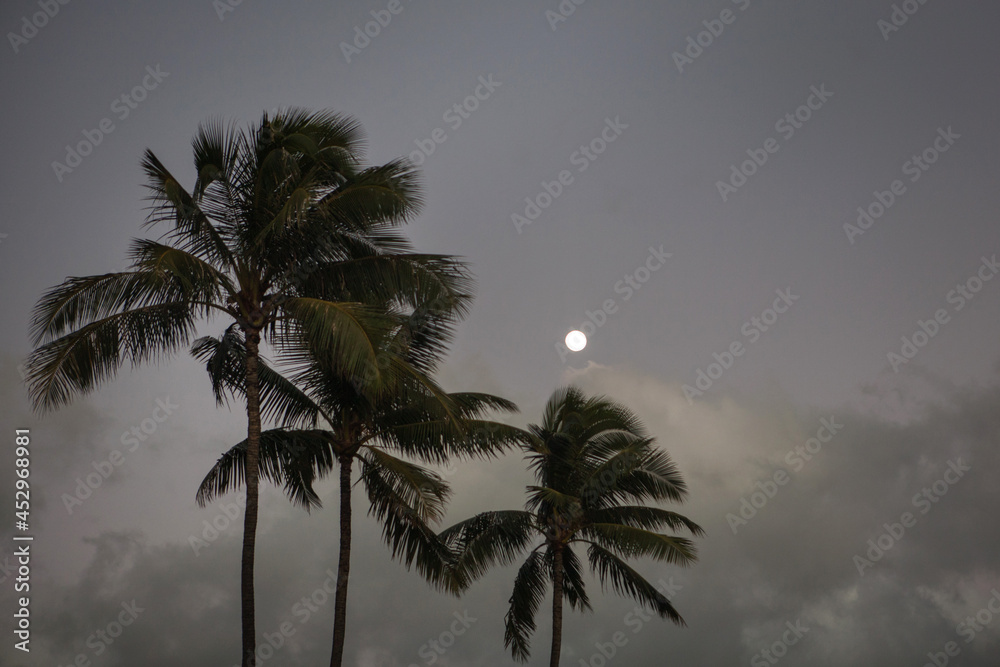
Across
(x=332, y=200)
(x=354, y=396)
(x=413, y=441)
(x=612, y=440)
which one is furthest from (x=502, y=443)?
A: (x=332, y=200)

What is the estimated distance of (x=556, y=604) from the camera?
24.9m

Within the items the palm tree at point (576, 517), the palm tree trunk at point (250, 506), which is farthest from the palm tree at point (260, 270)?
the palm tree at point (576, 517)

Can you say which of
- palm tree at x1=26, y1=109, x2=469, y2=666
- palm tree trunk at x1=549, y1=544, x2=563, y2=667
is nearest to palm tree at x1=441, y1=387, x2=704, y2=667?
palm tree trunk at x1=549, y1=544, x2=563, y2=667

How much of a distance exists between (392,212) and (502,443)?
703cm

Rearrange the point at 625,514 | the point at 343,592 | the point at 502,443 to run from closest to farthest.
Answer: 1. the point at 343,592
2. the point at 502,443
3. the point at 625,514

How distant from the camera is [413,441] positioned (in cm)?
1920

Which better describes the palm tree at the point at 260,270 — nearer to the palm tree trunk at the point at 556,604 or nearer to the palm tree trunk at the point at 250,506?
the palm tree trunk at the point at 250,506

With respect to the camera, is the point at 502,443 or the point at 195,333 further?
the point at 502,443

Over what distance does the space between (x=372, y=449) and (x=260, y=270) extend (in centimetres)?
500

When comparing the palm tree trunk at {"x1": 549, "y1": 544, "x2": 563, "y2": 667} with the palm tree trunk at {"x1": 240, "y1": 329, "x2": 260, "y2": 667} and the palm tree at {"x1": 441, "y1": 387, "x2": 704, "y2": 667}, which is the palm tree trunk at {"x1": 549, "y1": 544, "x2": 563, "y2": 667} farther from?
the palm tree trunk at {"x1": 240, "y1": 329, "x2": 260, "y2": 667}

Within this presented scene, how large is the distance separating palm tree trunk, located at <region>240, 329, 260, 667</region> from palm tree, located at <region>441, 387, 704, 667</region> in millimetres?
9447

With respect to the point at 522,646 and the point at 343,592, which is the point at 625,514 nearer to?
the point at 522,646

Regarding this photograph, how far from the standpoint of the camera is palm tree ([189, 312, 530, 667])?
18562mm

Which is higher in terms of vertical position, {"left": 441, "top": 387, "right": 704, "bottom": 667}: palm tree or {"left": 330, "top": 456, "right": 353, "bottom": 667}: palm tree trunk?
{"left": 441, "top": 387, "right": 704, "bottom": 667}: palm tree
